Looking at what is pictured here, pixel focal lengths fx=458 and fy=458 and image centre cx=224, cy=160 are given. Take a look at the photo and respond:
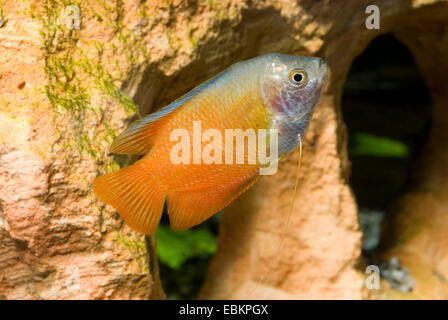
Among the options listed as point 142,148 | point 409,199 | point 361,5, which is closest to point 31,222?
point 142,148

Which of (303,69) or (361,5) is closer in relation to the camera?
(303,69)

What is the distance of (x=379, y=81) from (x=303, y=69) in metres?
6.29

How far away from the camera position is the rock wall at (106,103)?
68.3 inches

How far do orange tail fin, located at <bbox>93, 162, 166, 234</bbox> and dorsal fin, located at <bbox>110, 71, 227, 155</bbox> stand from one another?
0.24 feet

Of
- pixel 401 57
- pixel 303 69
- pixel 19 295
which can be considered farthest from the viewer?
pixel 401 57

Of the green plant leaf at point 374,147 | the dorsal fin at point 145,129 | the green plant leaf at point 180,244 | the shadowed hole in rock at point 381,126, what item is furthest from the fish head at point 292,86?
the green plant leaf at point 374,147

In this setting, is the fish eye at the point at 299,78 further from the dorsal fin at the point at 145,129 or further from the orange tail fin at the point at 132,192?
the orange tail fin at the point at 132,192

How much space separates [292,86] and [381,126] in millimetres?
5238


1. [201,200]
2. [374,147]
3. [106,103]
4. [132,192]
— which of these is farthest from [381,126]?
[132,192]

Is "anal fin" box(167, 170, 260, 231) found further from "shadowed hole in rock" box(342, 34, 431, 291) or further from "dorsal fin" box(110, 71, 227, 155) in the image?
"shadowed hole in rock" box(342, 34, 431, 291)

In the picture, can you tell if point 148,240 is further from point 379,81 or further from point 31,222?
point 379,81

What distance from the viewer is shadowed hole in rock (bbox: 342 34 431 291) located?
467cm

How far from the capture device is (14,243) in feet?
6.05

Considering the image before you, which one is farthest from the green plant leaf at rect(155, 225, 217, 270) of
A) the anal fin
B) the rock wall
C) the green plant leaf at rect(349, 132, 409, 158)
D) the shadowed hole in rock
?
the green plant leaf at rect(349, 132, 409, 158)
